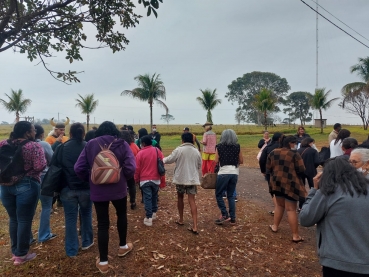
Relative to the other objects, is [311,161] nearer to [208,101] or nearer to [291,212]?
[291,212]

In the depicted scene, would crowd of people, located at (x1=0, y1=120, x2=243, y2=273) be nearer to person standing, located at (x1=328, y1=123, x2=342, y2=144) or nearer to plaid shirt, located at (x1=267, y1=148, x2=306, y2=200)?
plaid shirt, located at (x1=267, y1=148, x2=306, y2=200)

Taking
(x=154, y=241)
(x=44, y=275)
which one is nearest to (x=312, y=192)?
(x=154, y=241)

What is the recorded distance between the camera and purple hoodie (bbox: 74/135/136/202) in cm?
366

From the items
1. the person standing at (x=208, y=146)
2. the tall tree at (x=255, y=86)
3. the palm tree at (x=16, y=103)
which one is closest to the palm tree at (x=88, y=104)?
the palm tree at (x=16, y=103)

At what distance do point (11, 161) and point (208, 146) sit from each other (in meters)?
5.87

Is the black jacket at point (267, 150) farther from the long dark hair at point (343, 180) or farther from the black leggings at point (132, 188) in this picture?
the long dark hair at point (343, 180)

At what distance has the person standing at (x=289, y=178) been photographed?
502cm

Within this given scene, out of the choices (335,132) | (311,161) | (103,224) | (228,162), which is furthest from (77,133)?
(335,132)

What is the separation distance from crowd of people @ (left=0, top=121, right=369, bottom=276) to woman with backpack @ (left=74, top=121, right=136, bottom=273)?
0.04 feet

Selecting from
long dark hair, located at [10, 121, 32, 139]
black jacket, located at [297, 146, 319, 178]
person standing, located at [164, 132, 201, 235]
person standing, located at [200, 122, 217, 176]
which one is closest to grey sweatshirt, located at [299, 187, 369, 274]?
person standing, located at [164, 132, 201, 235]

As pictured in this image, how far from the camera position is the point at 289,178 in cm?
504

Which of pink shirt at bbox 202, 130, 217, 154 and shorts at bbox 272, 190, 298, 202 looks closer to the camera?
shorts at bbox 272, 190, 298, 202

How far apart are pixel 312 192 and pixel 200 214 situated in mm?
4151

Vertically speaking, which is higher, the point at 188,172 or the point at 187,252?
the point at 188,172
